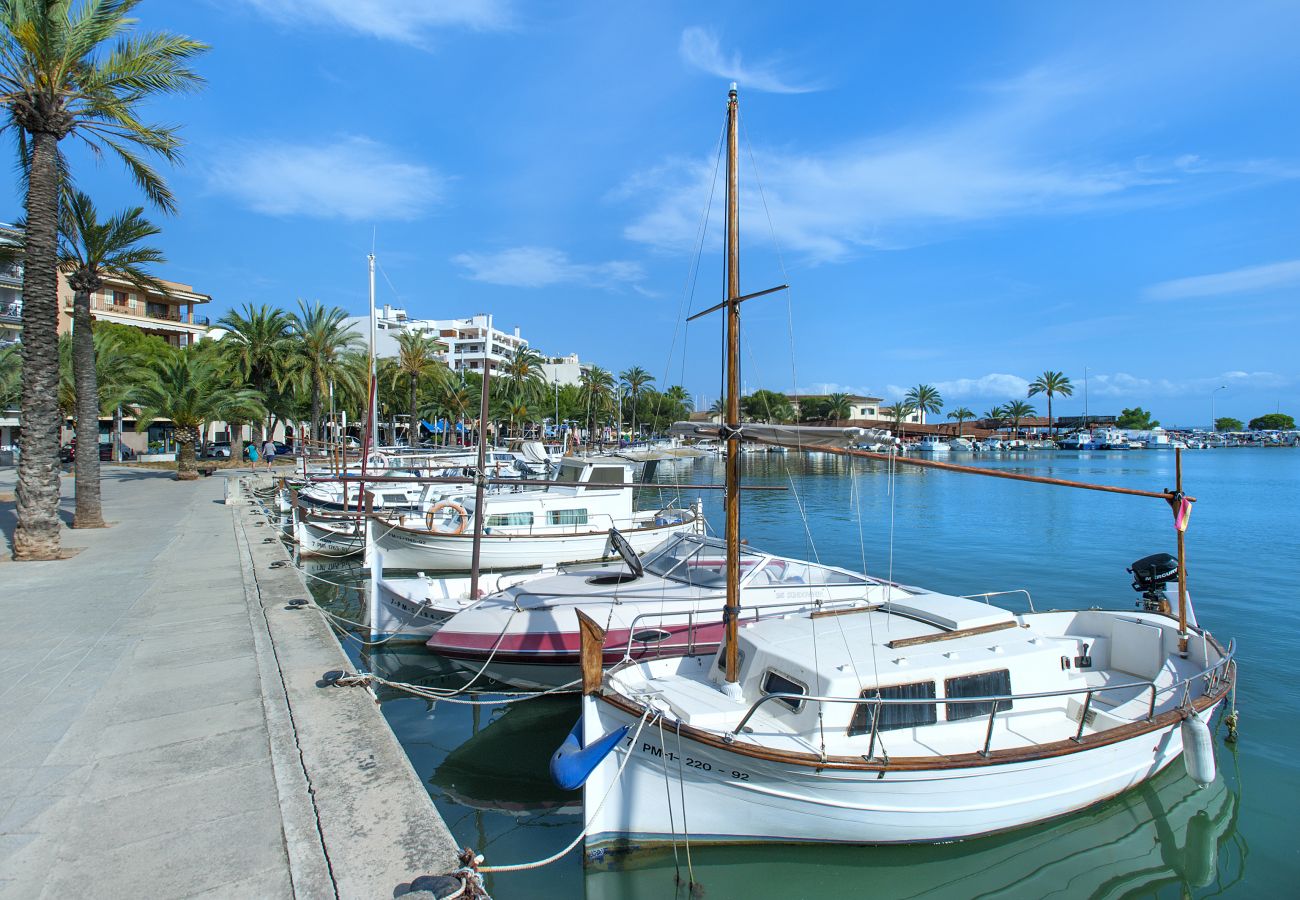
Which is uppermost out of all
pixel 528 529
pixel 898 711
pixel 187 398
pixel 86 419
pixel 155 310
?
pixel 155 310

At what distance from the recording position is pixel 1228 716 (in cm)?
1059

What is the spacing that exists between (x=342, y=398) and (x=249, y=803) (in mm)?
57081

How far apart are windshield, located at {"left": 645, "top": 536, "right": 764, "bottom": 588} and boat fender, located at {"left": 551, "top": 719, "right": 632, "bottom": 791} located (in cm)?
617

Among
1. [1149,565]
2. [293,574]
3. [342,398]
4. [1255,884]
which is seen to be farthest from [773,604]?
[342,398]

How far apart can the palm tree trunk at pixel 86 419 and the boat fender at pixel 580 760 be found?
19597mm

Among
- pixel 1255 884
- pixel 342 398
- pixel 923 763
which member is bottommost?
pixel 1255 884

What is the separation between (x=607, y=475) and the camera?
91.0ft

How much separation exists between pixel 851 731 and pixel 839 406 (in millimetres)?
121803

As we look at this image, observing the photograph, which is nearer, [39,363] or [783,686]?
[783,686]

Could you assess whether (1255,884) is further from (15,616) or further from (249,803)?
(15,616)

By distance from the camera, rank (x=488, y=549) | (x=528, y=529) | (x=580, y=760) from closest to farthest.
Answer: (x=580, y=760) → (x=488, y=549) → (x=528, y=529)

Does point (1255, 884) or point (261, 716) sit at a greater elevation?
point (261, 716)

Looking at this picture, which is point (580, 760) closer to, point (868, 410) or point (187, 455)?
point (187, 455)

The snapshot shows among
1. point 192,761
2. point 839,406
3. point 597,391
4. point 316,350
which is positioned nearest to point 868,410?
point 839,406
